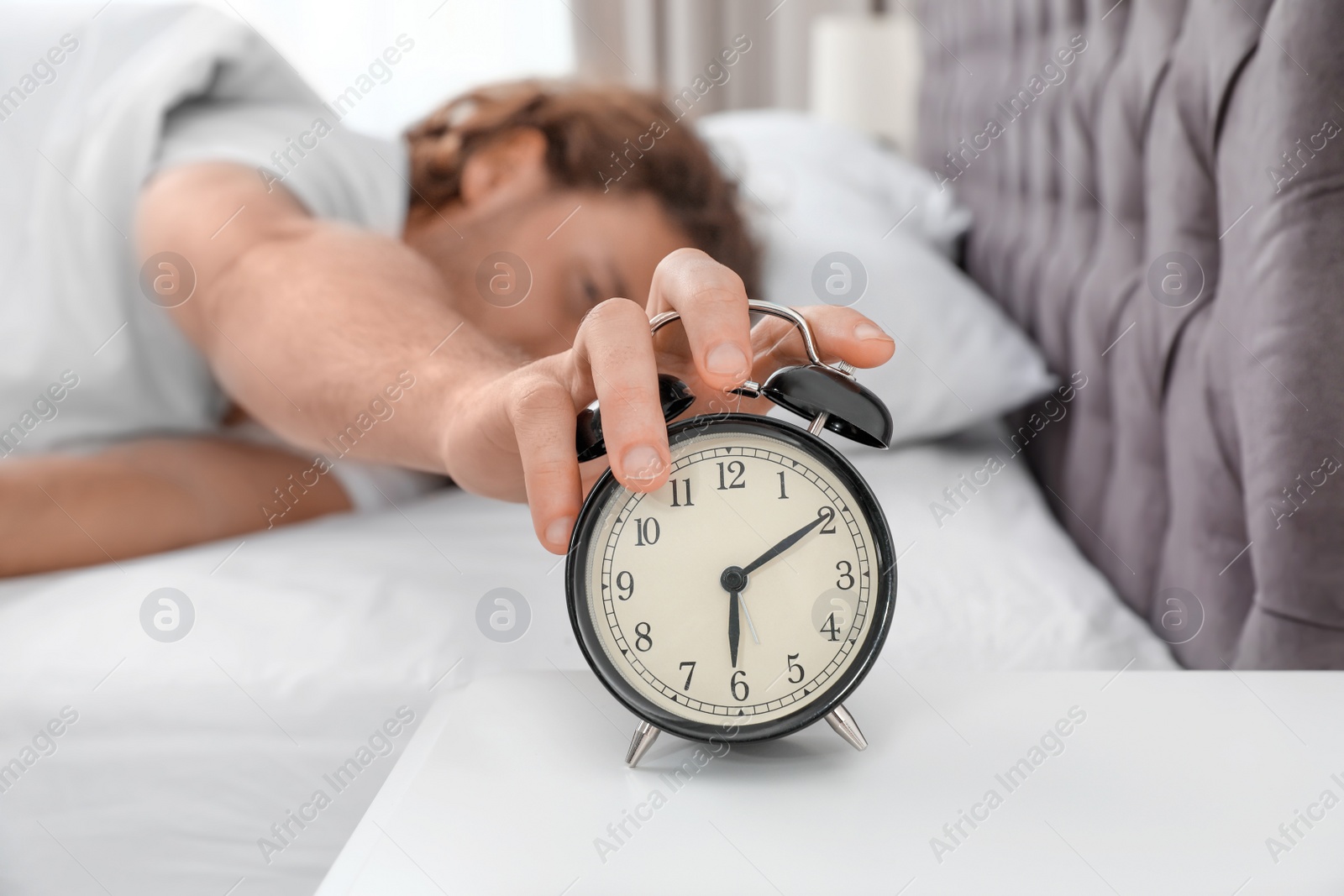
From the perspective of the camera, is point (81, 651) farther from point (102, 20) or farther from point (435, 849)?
point (102, 20)

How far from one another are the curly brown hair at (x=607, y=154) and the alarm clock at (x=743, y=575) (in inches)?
31.9

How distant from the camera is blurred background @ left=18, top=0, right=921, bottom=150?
8.46ft

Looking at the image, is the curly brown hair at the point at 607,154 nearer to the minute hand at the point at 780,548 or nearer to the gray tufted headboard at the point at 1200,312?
the gray tufted headboard at the point at 1200,312

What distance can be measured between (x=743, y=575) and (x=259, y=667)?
21.4 inches

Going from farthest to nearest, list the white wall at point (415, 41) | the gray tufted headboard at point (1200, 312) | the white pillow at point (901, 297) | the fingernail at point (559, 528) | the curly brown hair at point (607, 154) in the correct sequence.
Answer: the white wall at point (415, 41) → the curly brown hair at point (607, 154) → the white pillow at point (901, 297) → the gray tufted headboard at point (1200, 312) → the fingernail at point (559, 528)

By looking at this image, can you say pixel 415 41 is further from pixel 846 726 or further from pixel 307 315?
pixel 846 726

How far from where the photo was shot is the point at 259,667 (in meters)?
0.86

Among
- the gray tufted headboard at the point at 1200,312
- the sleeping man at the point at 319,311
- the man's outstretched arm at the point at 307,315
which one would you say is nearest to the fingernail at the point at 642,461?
the sleeping man at the point at 319,311

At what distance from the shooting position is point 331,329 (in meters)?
1.00

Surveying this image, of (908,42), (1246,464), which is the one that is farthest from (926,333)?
(908,42)

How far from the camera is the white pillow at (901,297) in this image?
4.29 ft

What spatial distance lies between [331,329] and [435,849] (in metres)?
0.67

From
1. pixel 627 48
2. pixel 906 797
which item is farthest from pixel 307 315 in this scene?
pixel 627 48

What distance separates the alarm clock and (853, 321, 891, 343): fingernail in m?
0.03
